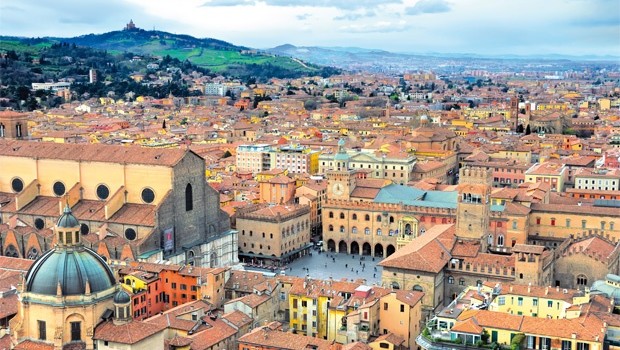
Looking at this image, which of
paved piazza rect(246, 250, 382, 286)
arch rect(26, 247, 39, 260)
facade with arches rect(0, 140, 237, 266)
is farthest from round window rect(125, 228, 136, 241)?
paved piazza rect(246, 250, 382, 286)

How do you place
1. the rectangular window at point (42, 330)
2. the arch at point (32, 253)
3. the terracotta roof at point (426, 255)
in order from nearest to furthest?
the rectangular window at point (42, 330)
the terracotta roof at point (426, 255)
the arch at point (32, 253)

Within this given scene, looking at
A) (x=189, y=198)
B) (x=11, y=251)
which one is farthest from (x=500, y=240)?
(x=11, y=251)

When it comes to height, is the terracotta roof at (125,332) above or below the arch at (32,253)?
above

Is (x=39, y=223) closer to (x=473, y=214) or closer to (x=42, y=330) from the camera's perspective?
(x=42, y=330)

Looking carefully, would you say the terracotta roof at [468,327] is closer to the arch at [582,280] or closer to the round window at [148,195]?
the arch at [582,280]

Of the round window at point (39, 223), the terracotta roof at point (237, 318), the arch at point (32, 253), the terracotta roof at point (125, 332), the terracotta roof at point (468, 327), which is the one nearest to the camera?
the terracotta roof at point (125, 332)

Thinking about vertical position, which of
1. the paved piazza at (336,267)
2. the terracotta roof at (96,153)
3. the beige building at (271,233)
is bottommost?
the paved piazza at (336,267)

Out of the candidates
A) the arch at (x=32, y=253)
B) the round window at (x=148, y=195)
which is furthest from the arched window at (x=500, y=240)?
the arch at (x=32, y=253)
